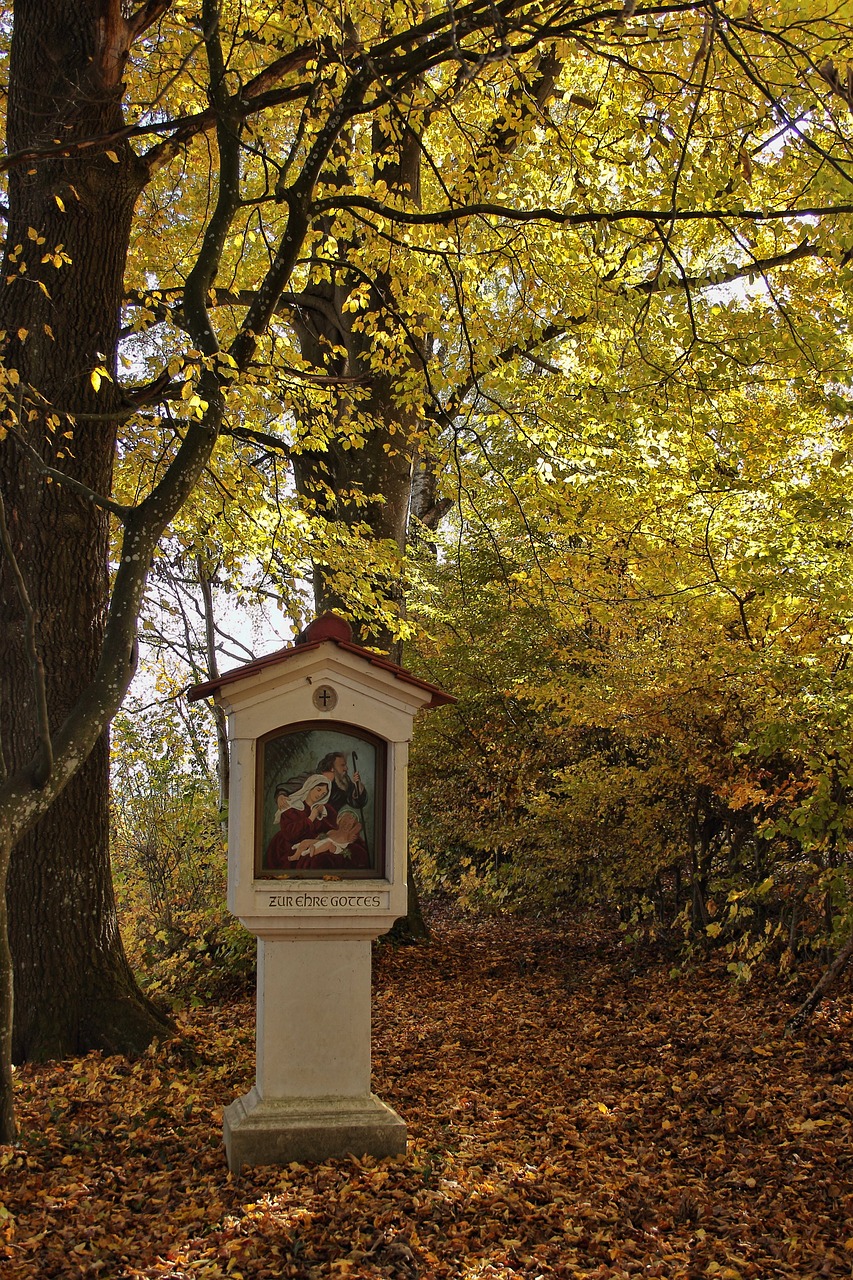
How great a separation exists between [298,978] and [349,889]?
1.72ft

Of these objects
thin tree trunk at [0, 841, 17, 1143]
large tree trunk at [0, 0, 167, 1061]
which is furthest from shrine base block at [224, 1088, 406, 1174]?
large tree trunk at [0, 0, 167, 1061]

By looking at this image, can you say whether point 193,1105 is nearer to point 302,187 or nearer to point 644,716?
point 644,716

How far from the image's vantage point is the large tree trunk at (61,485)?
6.91 metres

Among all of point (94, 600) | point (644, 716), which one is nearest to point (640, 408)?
point (644, 716)

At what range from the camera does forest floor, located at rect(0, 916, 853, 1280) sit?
4176 millimetres

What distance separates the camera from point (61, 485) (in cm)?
684

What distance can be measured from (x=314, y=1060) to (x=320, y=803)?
1.30m

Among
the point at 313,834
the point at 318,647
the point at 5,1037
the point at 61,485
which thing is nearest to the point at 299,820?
the point at 313,834

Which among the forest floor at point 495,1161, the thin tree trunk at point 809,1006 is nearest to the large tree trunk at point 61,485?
the forest floor at point 495,1161

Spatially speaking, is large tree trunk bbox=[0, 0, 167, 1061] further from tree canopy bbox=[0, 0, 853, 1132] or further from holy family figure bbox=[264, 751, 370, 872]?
holy family figure bbox=[264, 751, 370, 872]

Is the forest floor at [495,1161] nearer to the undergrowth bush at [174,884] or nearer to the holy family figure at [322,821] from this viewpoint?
the undergrowth bush at [174,884]

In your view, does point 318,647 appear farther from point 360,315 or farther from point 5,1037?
point 360,315

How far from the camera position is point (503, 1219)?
459cm

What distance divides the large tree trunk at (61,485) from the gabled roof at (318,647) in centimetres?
216
